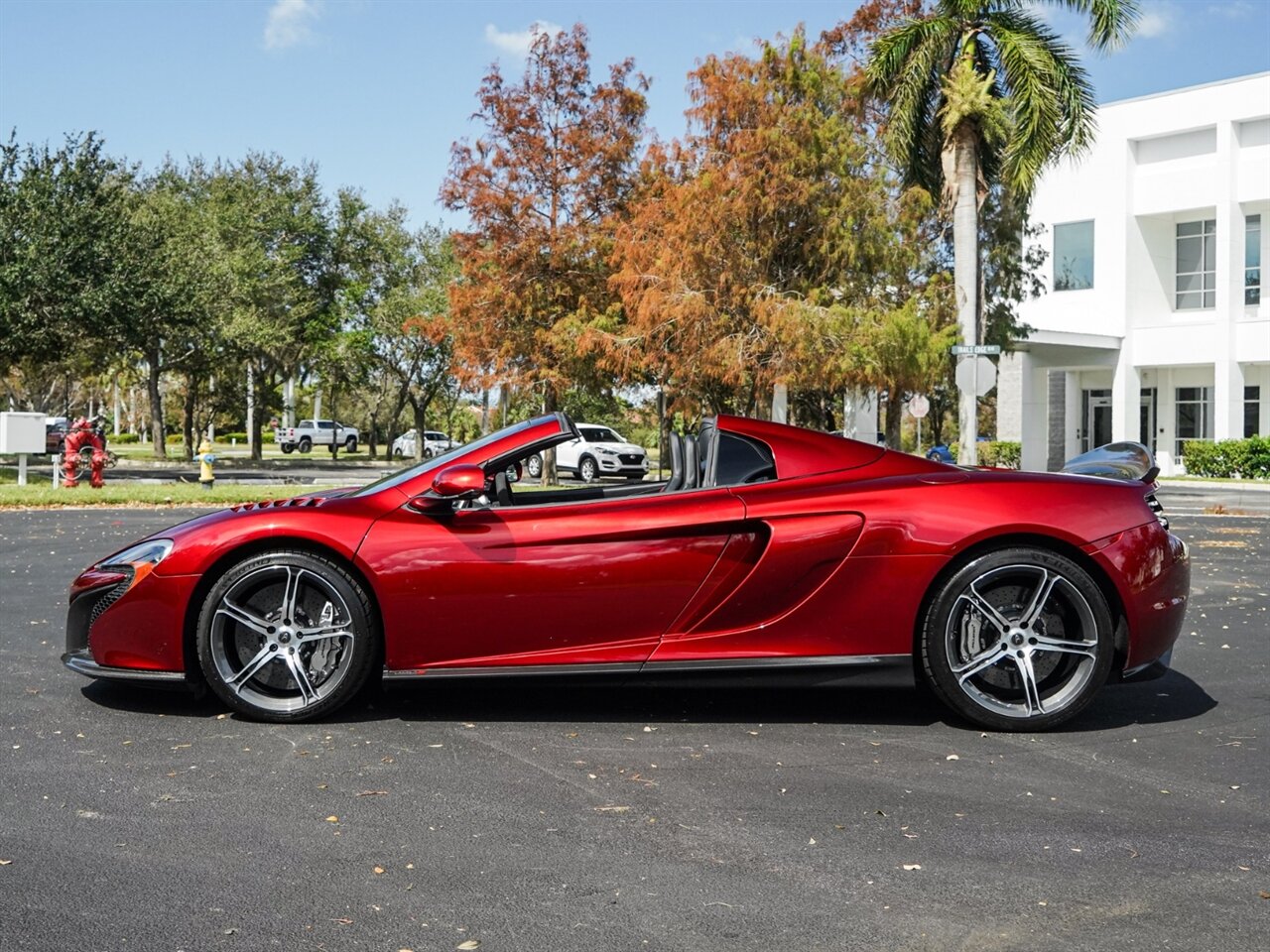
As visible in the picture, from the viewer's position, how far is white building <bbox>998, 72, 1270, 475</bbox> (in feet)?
117

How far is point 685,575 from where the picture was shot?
5.17 meters

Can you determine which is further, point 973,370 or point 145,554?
point 973,370

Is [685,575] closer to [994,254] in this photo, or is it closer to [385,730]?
[385,730]

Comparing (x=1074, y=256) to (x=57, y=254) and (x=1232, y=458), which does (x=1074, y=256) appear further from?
(x=57, y=254)

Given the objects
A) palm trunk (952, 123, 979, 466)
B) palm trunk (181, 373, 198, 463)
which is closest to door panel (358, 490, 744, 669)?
palm trunk (952, 123, 979, 466)

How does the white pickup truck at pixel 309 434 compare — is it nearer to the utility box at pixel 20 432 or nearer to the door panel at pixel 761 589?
the utility box at pixel 20 432

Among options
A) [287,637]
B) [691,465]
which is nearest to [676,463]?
[691,465]

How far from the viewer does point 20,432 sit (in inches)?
930

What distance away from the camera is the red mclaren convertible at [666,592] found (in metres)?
5.18

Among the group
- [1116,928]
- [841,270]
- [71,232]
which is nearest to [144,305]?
[71,232]

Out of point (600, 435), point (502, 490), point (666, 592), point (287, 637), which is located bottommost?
point (287, 637)

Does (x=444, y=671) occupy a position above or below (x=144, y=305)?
below

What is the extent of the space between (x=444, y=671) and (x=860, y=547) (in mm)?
1743

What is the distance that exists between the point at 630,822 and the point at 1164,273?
126ft
